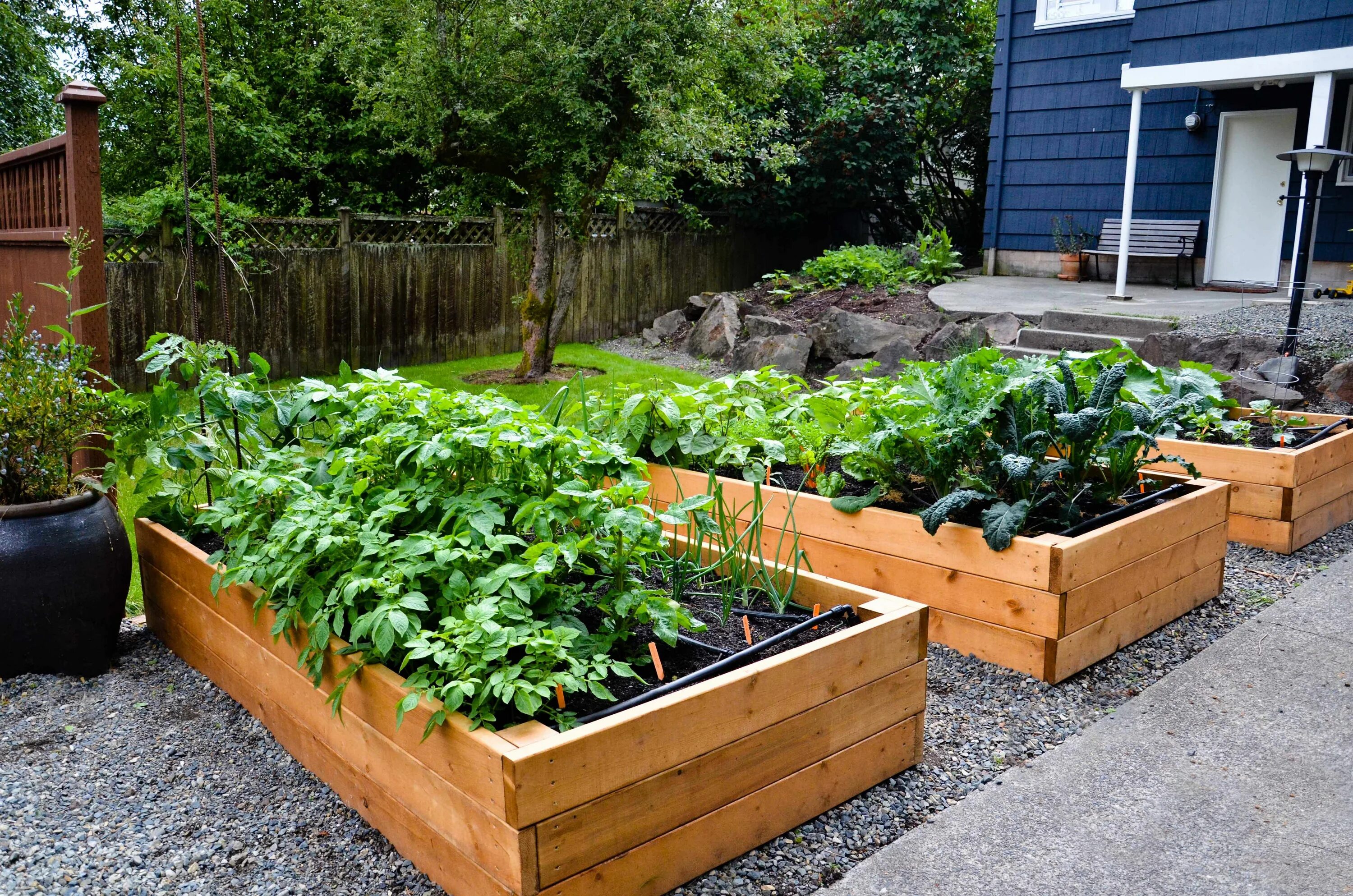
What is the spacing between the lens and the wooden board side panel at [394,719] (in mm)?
2059

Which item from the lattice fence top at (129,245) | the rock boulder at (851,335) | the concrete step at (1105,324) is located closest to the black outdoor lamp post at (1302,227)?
the concrete step at (1105,324)

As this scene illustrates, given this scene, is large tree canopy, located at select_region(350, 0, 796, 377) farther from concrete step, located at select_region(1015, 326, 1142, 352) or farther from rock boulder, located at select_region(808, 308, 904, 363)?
concrete step, located at select_region(1015, 326, 1142, 352)

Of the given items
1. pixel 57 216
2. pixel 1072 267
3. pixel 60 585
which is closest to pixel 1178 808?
pixel 60 585

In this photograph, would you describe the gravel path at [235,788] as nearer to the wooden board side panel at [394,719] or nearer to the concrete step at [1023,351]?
the wooden board side panel at [394,719]

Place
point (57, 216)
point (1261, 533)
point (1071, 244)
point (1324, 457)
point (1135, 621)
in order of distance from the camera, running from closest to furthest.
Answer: point (1135, 621) → point (57, 216) → point (1261, 533) → point (1324, 457) → point (1071, 244)

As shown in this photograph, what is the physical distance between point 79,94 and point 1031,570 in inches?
156

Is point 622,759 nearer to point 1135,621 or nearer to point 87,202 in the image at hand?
point 1135,621

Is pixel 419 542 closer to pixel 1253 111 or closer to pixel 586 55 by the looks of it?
pixel 586 55

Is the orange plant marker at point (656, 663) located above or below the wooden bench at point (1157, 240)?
below

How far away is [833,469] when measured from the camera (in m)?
4.47

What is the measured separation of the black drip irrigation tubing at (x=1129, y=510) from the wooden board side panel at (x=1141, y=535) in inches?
2.2

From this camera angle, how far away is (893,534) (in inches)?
146

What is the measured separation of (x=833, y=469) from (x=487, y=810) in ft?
8.86

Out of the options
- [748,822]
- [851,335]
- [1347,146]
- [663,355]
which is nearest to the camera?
[748,822]
